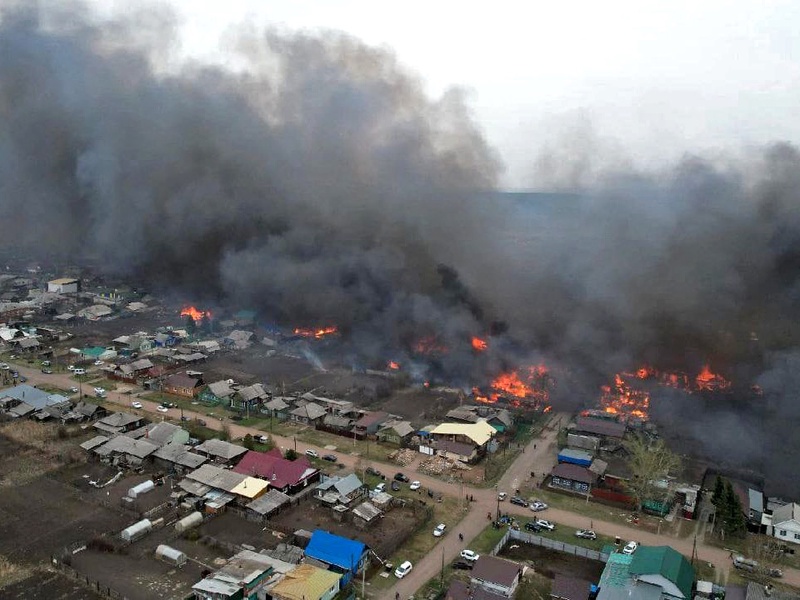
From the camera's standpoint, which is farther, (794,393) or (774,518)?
(794,393)

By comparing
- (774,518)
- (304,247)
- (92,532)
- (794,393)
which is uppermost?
(304,247)

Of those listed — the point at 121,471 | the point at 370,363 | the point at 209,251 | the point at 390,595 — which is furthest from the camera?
the point at 209,251

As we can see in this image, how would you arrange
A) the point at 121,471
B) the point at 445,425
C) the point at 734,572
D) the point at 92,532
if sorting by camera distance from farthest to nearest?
the point at 445,425
the point at 121,471
the point at 92,532
the point at 734,572

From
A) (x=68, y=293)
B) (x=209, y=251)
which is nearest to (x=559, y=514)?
(x=209, y=251)

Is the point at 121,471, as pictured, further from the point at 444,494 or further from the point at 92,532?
the point at 444,494

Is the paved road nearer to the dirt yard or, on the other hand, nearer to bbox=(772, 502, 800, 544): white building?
the dirt yard
